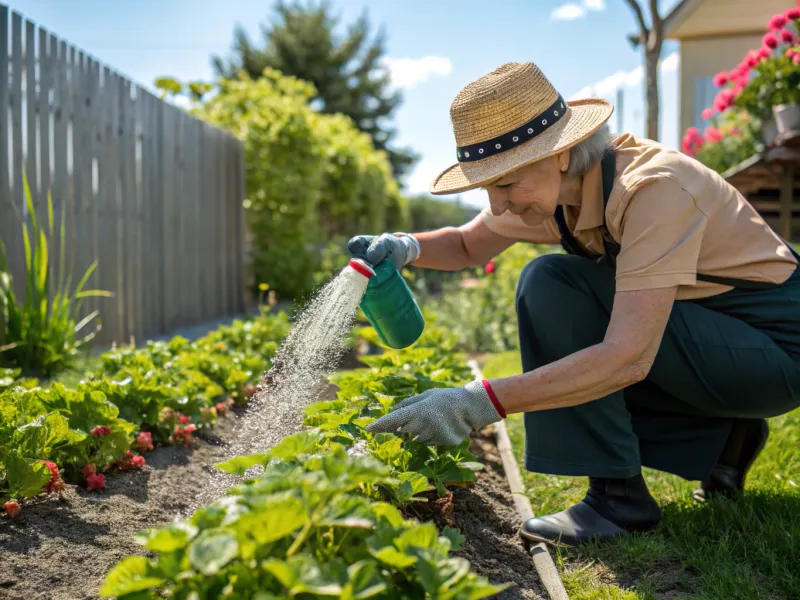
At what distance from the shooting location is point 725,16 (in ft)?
33.8

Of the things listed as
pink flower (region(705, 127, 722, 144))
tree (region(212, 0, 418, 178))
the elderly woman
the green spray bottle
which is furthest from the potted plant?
tree (region(212, 0, 418, 178))

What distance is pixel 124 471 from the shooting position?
94.8 inches

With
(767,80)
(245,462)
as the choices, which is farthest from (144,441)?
(767,80)

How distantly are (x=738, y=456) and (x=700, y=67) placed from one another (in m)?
9.95

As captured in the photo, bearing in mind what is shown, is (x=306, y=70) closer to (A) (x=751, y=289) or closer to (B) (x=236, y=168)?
(B) (x=236, y=168)

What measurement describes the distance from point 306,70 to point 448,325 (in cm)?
2142

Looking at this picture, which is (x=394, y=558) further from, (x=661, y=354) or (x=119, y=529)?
(x=661, y=354)

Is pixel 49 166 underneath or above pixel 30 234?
above

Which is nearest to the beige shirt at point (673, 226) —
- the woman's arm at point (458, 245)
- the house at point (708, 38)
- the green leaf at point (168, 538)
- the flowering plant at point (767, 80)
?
the woman's arm at point (458, 245)

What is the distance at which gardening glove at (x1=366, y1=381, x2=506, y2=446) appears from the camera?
72.4 inches

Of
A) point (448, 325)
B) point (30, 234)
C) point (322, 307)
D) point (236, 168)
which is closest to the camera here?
point (322, 307)

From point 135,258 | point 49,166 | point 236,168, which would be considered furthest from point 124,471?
point 236,168

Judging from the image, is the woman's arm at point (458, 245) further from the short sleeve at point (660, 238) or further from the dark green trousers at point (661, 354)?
the short sleeve at point (660, 238)

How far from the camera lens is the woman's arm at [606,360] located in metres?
1.81
